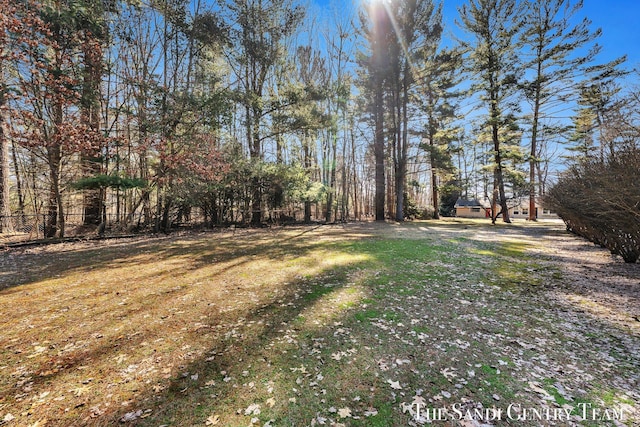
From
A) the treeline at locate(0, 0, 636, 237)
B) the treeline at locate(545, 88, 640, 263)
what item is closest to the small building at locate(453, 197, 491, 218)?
the treeline at locate(0, 0, 636, 237)

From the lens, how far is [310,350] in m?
2.53

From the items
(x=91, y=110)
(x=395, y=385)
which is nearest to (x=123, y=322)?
(x=395, y=385)

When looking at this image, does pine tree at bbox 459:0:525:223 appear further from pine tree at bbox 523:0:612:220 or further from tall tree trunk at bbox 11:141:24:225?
tall tree trunk at bbox 11:141:24:225

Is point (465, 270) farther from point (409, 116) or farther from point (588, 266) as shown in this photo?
point (409, 116)

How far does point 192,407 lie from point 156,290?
284 centimetres

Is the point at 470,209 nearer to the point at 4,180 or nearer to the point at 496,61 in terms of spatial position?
the point at 496,61

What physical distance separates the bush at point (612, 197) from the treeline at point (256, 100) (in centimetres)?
95

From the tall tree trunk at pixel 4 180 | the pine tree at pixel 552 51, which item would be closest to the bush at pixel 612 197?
the pine tree at pixel 552 51

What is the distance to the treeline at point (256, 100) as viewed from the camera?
24.9ft

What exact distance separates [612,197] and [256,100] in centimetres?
1224

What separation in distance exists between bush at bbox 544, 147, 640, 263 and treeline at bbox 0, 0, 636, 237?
95cm

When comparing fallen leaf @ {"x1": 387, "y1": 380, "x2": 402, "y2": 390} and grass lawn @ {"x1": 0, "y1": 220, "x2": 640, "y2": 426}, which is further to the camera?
fallen leaf @ {"x1": 387, "y1": 380, "x2": 402, "y2": 390}

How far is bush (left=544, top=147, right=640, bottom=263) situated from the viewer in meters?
4.23

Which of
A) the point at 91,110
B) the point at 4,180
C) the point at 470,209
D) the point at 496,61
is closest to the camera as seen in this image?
the point at 91,110
